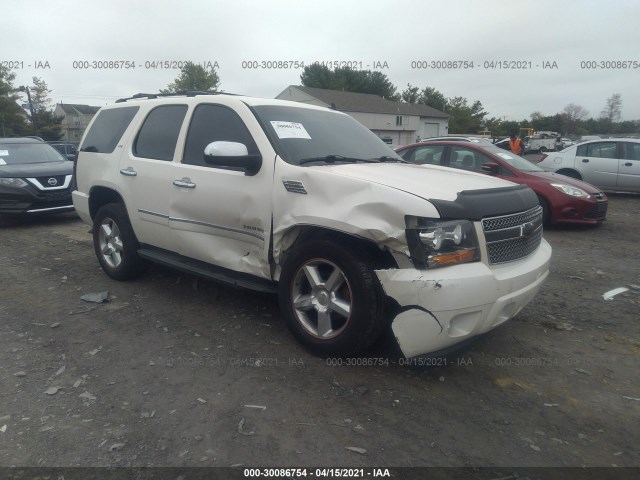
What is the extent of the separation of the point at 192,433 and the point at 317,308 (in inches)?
45.8

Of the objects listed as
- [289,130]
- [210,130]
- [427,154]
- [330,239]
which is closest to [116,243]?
[210,130]

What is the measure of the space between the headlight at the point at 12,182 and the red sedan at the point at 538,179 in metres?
7.28

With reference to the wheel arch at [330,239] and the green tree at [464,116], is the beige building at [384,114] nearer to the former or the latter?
the green tree at [464,116]

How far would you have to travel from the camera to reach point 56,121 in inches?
2030

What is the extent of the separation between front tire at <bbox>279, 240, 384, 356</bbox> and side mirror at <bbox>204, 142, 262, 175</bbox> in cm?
77

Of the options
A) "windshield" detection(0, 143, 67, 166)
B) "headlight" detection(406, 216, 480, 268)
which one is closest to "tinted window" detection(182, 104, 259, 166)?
"headlight" detection(406, 216, 480, 268)

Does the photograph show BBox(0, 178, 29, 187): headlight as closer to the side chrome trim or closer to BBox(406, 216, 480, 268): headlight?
the side chrome trim

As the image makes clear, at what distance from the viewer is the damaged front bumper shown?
2832mm

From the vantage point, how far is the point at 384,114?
182 ft

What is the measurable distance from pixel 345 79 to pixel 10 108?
4411 cm

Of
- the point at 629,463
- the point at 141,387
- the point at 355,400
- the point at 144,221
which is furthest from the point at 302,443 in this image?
the point at 144,221

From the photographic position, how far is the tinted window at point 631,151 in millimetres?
11461

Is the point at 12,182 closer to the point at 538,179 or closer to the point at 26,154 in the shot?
the point at 26,154

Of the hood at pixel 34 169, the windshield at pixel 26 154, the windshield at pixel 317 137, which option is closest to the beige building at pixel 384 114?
the windshield at pixel 26 154
